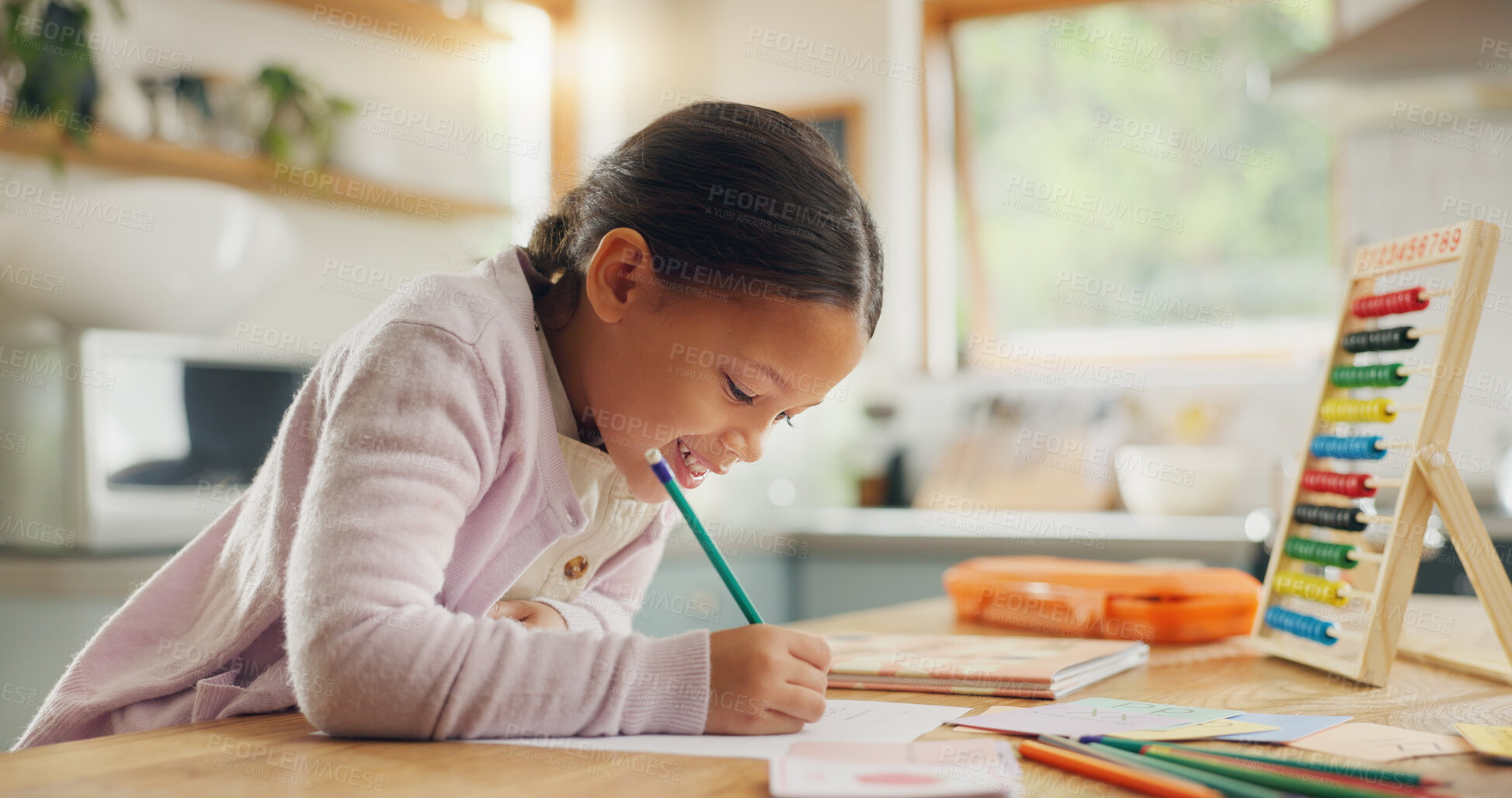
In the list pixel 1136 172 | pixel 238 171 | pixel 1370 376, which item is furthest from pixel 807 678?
pixel 1136 172

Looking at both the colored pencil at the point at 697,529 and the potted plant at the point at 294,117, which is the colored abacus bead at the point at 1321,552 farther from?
the potted plant at the point at 294,117

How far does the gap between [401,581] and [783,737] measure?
0.26 metres

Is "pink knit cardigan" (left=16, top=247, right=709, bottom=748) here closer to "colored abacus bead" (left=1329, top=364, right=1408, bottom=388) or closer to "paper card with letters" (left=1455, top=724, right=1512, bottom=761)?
"paper card with letters" (left=1455, top=724, right=1512, bottom=761)

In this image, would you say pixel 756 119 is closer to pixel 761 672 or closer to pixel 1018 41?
pixel 761 672

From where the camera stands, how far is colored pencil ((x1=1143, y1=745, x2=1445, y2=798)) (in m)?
0.54

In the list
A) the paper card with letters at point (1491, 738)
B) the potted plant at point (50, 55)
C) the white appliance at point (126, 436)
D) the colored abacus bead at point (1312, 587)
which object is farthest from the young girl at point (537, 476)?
the potted plant at point (50, 55)

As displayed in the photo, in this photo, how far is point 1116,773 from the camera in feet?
1.93

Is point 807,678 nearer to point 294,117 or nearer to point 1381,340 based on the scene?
point 1381,340

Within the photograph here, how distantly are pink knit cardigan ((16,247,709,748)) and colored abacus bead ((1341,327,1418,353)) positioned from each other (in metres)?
0.70

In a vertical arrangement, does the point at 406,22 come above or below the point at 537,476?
above

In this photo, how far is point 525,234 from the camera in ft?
3.88

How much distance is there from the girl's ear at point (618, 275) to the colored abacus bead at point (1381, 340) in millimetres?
655

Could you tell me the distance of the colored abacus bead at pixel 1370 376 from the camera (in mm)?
1017

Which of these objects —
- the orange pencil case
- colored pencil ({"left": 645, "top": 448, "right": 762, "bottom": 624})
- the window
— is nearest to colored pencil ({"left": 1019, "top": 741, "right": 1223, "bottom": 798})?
colored pencil ({"left": 645, "top": 448, "right": 762, "bottom": 624})
